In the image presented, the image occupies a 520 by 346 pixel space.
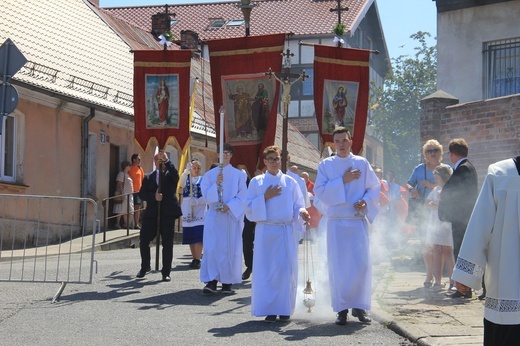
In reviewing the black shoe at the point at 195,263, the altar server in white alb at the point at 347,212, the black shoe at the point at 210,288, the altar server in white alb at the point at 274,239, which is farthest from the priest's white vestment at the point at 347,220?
the black shoe at the point at 195,263

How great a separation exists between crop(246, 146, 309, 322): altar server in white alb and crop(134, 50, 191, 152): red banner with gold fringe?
481 centimetres

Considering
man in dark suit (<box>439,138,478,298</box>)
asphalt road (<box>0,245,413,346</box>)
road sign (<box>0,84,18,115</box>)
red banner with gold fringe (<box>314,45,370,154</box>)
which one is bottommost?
asphalt road (<box>0,245,413,346</box>)

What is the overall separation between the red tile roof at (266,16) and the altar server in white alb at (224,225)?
121 ft

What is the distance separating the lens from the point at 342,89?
1648cm

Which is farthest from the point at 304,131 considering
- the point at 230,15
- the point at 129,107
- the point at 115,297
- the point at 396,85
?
the point at 115,297

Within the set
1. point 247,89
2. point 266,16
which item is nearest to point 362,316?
point 247,89

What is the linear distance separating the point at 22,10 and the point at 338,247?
1758 cm

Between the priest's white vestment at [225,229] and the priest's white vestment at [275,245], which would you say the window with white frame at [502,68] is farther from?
the priest's white vestment at [275,245]

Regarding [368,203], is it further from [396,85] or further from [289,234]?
[396,85]

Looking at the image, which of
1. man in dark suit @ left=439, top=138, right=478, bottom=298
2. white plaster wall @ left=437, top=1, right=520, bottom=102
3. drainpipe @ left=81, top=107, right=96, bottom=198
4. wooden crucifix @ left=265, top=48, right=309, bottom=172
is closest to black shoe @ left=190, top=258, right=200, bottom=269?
wooden crucifix @ left=265, top=48, right=309, bottom=172

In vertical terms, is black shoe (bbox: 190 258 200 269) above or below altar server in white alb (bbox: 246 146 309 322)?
below

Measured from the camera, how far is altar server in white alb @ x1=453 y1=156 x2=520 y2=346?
6.37m

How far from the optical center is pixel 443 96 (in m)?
18.6

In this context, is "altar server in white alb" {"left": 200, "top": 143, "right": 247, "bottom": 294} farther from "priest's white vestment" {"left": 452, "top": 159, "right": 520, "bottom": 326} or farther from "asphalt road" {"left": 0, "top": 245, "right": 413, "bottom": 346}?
"priest's white vestment" {"left": 452, "top": 159, "right": 520, "bottom": 326}
